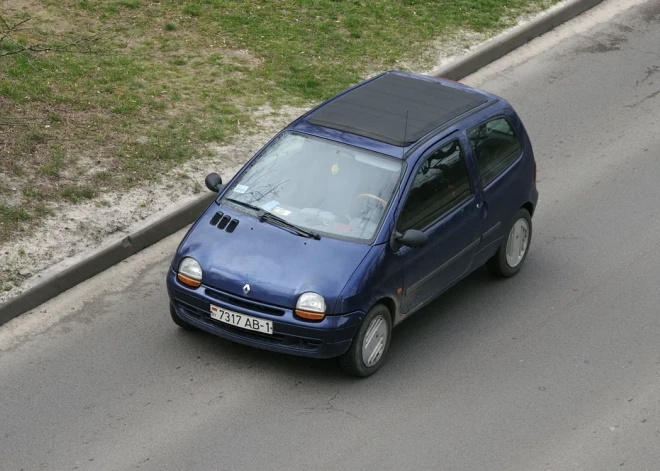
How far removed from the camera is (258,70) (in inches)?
544

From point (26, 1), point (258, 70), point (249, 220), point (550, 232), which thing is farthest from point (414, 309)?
point (26, 1)

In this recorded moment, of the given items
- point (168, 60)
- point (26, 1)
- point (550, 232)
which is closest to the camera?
point (550, 232)

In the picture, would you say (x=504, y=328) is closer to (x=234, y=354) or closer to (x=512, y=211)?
(x=512, y=211)

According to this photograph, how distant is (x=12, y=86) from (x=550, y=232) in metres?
5.91

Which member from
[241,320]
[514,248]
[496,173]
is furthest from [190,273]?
[514,248]

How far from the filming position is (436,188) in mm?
9133

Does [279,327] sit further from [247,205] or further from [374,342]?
[247,205]

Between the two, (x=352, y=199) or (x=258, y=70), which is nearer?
(x=352, y=199)

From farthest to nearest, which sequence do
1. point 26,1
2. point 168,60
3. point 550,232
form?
point 26,1 → point 168,60 → point 550,232

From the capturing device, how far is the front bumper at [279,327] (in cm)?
827

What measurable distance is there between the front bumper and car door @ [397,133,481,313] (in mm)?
761

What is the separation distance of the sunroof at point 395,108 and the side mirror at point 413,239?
84 centimetres

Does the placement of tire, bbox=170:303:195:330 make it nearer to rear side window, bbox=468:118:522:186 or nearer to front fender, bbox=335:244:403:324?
front fender, bbox=335:244:403:324

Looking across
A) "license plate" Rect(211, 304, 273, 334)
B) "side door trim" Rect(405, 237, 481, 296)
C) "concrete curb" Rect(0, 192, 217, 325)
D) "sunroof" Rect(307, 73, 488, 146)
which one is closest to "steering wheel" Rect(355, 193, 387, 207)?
"sunroof" Rect(307, 73, 488, 146)
